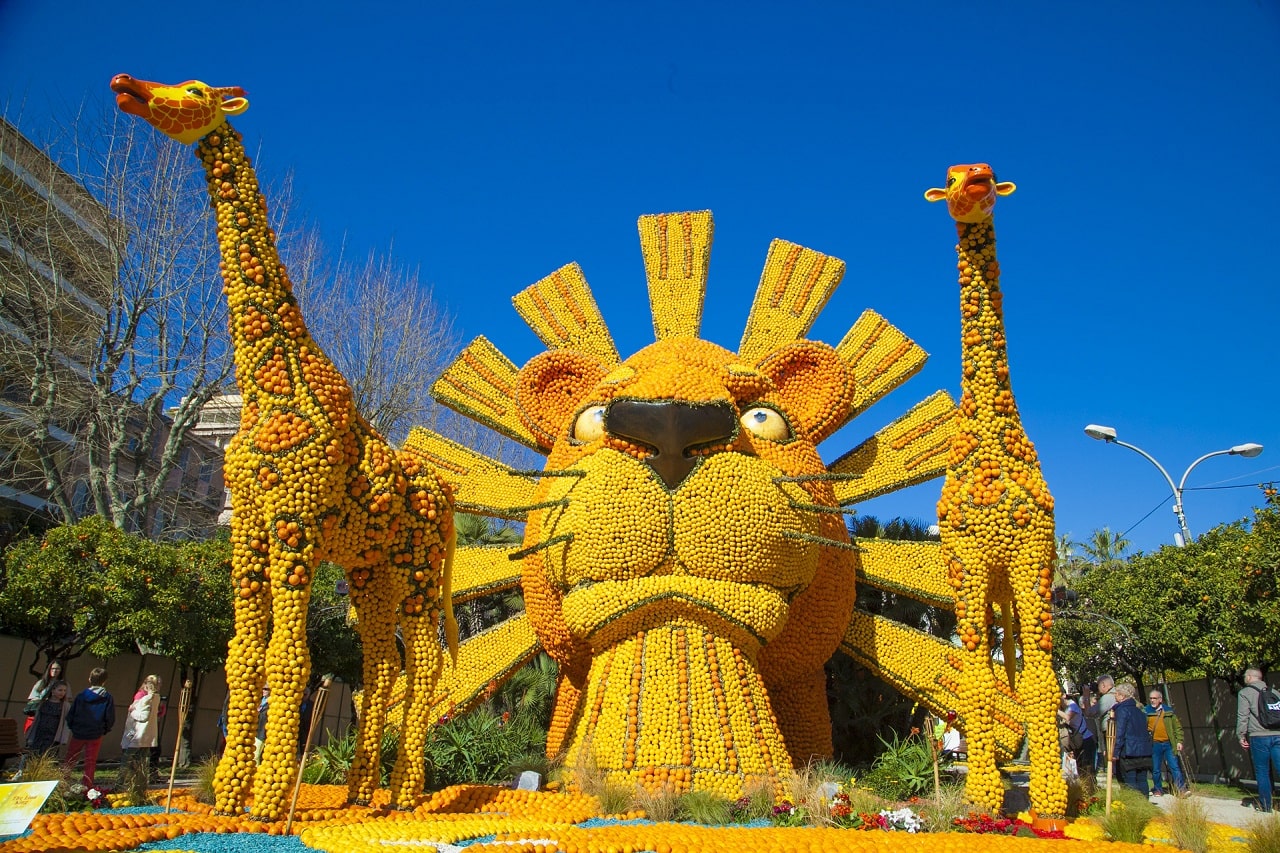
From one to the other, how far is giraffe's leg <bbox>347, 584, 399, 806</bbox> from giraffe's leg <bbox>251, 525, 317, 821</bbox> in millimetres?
584

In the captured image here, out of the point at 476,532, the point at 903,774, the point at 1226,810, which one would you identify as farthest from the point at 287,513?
the point at 1226,810

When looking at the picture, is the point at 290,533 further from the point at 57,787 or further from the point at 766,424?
the point at 766,424

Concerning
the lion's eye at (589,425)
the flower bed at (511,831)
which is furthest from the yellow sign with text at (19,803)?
the lion's eye at (589,425)

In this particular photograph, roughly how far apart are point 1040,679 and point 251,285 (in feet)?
20.0

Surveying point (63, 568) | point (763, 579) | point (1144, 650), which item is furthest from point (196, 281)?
point (1144, 650)

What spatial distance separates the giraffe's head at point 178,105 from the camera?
5.70m

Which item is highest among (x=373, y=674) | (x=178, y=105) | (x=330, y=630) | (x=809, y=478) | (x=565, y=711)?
(x=178, y=105)

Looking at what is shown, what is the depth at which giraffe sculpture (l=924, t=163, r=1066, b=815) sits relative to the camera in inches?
252

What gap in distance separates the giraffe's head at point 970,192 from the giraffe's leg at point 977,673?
2583 millimetres

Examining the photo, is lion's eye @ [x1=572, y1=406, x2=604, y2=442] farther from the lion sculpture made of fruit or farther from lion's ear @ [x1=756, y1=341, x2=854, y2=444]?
lion's ear @ [x1=756, y1=341, x2=854, y2=444]

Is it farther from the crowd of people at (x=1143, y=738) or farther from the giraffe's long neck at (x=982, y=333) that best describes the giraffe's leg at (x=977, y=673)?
the giraffe's long neck at (x=982, y=333)

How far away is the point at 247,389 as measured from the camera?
19.6ft

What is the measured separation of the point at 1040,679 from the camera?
641 cm

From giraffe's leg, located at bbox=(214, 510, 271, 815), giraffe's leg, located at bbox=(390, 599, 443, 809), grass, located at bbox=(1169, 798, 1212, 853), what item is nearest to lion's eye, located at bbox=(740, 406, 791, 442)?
giraffe's leg, located at bbox=(390, 599, 443, 809)
